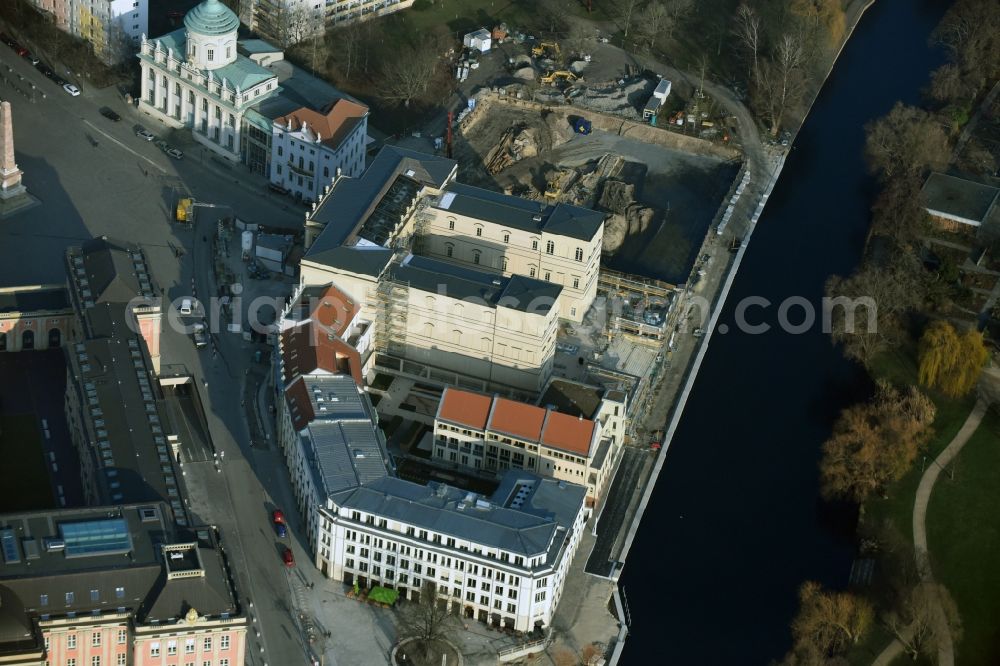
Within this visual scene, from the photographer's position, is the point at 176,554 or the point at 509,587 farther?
the point at 509,587

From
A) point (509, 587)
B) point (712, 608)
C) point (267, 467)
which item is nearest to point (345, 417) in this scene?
point (267, 467)

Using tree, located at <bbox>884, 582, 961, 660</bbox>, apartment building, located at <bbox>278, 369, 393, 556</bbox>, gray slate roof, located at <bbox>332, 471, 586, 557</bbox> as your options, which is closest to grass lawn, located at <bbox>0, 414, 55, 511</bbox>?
apartment building, located at <bbox>278, 369, 393, 556</bbox>

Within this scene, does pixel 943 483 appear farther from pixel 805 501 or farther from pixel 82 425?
pixel 82 425

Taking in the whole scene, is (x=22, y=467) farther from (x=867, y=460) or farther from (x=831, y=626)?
(x=867, y=460)

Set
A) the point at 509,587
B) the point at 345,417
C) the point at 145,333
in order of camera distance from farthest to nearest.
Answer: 1. the point at 145,333
2. the point at 345,417
3. the point at 509,587

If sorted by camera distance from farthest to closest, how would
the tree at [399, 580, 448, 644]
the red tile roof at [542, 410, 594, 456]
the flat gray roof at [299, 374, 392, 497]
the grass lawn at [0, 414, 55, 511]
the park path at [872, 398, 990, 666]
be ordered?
the red tile roof at [542, 410, 594, 456] < the grass lawn at [0, 414, 55, 511] < the flat gray roof at [299, 374, 392, 497] < the park path at [872, 398, 990, 666] < the tree at [399, 580, 448, 644]

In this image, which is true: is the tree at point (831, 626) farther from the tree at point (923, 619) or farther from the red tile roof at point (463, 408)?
the red tile roof at point (463, 408)

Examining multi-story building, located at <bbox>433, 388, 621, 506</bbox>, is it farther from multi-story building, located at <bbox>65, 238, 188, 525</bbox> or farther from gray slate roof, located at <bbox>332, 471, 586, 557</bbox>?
multi-story building, located at <bbox>65, 238, 188, 525</bbox>
